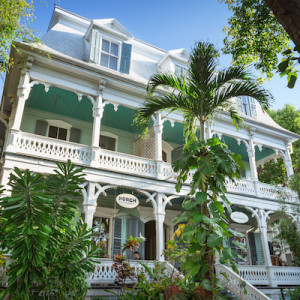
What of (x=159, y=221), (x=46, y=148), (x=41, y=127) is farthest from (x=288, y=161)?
(x=41, y=127)

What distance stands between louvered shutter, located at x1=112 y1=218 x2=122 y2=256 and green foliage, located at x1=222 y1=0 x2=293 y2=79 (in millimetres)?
8321

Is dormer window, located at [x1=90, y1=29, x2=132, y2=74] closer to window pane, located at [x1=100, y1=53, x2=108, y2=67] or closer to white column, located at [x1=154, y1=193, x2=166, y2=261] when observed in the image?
window pane, located at [x1=100, y1=53, x2=108, y2=67]

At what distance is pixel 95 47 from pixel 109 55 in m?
0.78

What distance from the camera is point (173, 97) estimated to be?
253 inches

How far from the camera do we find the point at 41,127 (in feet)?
42.4

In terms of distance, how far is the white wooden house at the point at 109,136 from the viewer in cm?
1033

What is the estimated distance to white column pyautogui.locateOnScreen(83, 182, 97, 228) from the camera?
382 inches

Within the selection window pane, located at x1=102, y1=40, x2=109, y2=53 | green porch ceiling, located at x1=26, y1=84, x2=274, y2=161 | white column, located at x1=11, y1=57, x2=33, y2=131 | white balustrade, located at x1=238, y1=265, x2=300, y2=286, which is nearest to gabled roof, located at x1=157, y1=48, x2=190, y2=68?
window pane, located at x1=102, y1=40, x2=109, y2=53

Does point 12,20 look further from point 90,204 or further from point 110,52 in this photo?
point 110,52

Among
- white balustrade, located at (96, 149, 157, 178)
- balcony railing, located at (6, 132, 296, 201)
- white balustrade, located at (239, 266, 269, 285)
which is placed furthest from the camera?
white balustrade, located at (239, 266, 269, 285)

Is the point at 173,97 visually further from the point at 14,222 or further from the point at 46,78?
the point at 46,78

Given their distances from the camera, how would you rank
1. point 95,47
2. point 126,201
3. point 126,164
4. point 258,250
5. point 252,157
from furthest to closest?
1. point 258,250
2. point 252,157
3. point 95,47
4. point 126,164
5. point 126,201

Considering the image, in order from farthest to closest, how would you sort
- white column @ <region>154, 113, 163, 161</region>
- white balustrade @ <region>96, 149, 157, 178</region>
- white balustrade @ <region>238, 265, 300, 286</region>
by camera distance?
white column @ <region>154, 113, 163, 161</region> → white balustrade @ <region>238, 265, 300, 286</region> → white balustrade @ <region>96, 149, 157, 178</region>

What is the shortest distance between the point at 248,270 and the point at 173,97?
28.0ft
